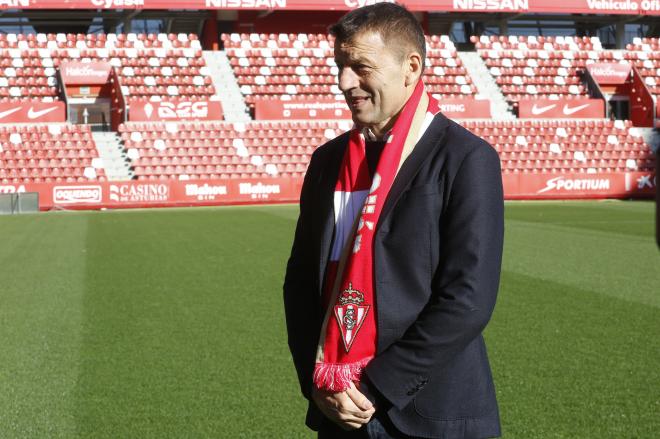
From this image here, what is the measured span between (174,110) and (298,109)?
14.7 ft

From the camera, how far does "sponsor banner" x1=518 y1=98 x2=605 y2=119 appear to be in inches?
1467

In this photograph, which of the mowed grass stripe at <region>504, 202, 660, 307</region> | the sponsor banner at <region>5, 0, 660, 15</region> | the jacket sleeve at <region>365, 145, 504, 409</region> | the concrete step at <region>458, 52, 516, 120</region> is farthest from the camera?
the concrete step at <region>458, 52, 516, 120</region>

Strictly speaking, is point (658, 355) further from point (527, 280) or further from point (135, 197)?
point (135, 197)

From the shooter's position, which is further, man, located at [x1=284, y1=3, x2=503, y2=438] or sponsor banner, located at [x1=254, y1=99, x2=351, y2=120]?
sponsor banner, located at [x1=254, y1=99, x2=351, y2=120]

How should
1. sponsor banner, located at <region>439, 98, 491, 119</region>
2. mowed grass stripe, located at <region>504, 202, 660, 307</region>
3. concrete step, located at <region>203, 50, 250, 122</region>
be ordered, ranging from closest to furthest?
1. mowed grass stripe, located at <region>504, 202, 660, 307</region>
2. concrete step, located at <region>203, 50, 250, 122</region>
3. sponsor banner, located at <region>439, 98, 491, 119</region>

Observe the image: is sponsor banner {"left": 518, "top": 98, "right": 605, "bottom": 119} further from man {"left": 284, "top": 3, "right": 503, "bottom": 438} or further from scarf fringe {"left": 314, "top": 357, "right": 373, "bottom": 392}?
scarf fringe {"left": 314, "top": 357, "right": 373, "bottom": 392}

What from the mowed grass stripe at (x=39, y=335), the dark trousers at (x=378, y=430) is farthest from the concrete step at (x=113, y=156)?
the dark trousers at (x=378, y=430)

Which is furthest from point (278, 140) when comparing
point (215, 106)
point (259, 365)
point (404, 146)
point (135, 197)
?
point (404, 146)

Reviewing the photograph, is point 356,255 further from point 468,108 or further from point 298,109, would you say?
point 468,108

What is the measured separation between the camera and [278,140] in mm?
34406

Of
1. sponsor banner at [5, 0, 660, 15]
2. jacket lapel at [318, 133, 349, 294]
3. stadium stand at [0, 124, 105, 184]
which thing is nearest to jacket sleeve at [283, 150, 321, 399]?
jacket lapel at [318, 133, 349, 294]

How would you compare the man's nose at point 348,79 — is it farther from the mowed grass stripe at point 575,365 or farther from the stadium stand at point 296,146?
the stadium stand at point 296,146

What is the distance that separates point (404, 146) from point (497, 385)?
4186 mm

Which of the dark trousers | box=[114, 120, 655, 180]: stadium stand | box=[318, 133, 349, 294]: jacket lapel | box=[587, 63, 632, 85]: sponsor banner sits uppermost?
box=[318, 133, 349, 294]: jacket lapel
